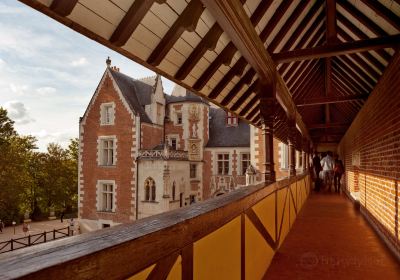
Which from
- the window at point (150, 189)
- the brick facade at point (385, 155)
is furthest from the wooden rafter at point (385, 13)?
the window at point (150, 189)

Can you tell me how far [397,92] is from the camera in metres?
4.08

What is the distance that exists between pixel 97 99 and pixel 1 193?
1056 cm

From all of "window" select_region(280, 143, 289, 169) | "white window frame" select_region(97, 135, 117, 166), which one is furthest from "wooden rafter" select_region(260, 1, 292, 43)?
"white window frame" select_region(97, 135, 117, 166)

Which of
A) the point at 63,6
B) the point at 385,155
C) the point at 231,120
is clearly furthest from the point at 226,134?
the point at 63,6

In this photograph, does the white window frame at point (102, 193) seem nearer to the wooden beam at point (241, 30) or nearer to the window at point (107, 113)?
the window at point (107, 113)

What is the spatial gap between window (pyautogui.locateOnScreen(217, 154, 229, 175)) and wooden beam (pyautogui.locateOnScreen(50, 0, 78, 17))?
22037 millimetres

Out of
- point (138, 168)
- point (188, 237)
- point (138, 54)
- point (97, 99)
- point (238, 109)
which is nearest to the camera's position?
point (188, 237)

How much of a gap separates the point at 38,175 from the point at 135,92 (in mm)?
15370

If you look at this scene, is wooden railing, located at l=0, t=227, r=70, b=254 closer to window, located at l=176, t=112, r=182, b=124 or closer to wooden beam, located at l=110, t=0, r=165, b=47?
window, located at l=176, t=112, r=182, b=124

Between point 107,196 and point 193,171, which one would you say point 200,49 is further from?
point 193,171

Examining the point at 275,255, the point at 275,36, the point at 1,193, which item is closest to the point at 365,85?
the point at 275,36

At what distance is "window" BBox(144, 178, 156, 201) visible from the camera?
19.3 metres

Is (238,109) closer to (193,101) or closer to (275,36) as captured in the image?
(275,36)

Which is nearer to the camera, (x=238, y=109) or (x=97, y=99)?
(x=238, y=109)
